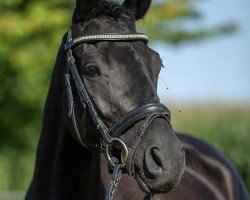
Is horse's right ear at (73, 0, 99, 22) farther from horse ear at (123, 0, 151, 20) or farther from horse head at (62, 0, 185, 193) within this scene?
horse ear at (123, 0, 151, 20)

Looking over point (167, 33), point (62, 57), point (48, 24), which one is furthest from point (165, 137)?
point (167, 33)

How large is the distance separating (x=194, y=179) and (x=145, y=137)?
198cm

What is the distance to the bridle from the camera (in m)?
3.81

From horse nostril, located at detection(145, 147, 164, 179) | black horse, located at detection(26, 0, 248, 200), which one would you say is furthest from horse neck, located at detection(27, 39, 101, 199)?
horse nostril, located at detection(145, 147, 164, 179)

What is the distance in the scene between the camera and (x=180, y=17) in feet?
40.9

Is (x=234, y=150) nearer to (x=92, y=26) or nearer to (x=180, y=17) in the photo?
(x=180, y=17)

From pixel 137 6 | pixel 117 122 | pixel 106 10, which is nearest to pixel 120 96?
pixel 117 122

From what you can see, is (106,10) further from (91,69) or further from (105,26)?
(91,69)

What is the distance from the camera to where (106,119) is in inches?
157

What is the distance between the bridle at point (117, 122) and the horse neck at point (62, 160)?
0.73 ft

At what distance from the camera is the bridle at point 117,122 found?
3.81 meters

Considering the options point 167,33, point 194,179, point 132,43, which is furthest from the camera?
point 167,33

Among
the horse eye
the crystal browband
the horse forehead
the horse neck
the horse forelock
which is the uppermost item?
the horse forelock

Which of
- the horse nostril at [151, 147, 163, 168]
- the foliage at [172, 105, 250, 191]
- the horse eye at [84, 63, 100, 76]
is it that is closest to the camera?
the horse nostril at [151, 147, 163, 168]
